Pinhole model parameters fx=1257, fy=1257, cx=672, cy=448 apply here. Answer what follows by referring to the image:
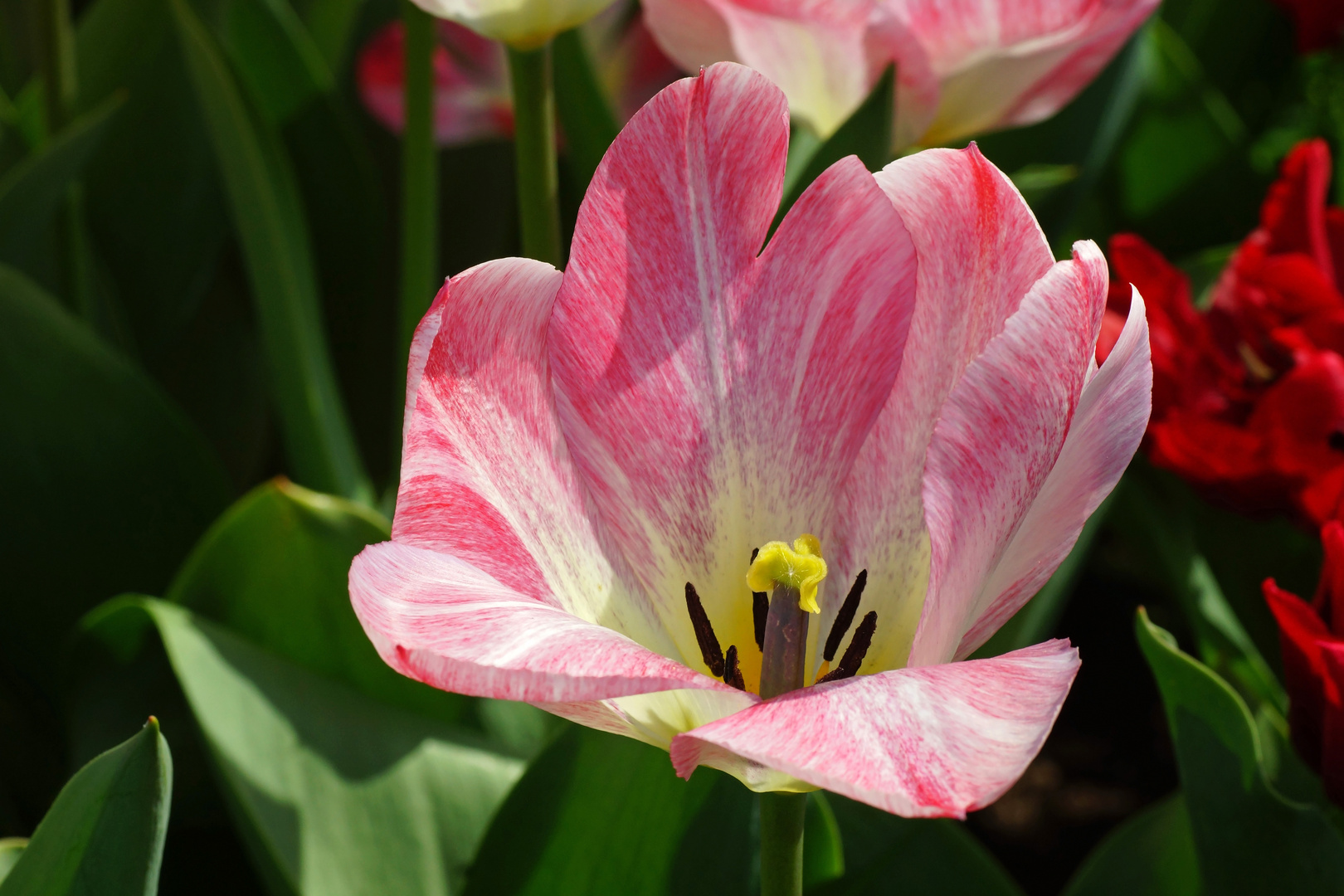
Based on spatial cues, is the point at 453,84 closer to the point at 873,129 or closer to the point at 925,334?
the point at 873,129

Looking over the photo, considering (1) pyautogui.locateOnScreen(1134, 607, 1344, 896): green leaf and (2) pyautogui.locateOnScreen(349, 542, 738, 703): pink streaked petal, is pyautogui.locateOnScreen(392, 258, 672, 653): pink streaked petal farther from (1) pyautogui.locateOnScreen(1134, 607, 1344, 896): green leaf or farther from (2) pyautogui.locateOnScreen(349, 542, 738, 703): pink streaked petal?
(1) pyautogui.locateOnScreen(1134, 607, 1344, 896): green leaf

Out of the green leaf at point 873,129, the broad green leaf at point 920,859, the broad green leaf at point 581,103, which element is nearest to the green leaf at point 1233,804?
the broad green leaf at point 920,859

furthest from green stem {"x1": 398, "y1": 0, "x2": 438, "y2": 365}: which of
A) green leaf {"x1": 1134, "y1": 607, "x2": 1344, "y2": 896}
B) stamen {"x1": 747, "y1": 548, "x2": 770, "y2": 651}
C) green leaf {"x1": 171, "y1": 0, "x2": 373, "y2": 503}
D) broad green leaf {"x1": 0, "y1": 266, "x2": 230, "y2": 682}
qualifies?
green leaf {"x1": 1134, "y1": 607, "x2": 1344, "y2": 896}

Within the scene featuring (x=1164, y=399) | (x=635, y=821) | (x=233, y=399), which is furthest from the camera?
(x=233, y=399)

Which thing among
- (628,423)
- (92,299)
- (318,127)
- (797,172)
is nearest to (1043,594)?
(797,172)

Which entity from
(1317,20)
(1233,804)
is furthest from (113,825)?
(1317,20)

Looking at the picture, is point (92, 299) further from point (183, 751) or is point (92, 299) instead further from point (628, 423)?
point (628, 423)
